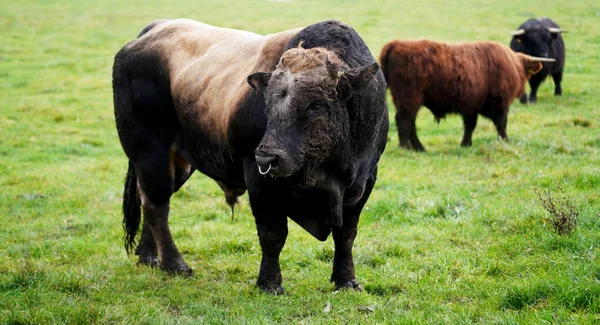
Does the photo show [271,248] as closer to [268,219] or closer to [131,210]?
[268,219]

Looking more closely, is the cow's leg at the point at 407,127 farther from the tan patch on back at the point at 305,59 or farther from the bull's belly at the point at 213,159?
the tan patch on back at the point at 305,59

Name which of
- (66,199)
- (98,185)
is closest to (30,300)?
(66,199)

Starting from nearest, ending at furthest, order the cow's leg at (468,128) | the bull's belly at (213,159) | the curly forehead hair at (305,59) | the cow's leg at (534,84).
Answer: the curly forehead hair at (305,59)
the bull's belly at (213,159)
the cow's leg at (468,128)
the cow's leg at (534,84)

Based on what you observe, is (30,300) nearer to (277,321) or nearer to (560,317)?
(277,321)

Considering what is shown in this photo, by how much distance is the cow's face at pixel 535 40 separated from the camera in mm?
→ 16656

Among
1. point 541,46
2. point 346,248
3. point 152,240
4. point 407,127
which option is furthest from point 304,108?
point 541,46

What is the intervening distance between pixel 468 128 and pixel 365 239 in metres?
5.89

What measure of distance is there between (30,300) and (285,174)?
2211 millimetres

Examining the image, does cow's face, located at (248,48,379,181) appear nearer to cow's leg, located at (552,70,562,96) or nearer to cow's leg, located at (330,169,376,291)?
cow's leg, located at (330,169,376,291)

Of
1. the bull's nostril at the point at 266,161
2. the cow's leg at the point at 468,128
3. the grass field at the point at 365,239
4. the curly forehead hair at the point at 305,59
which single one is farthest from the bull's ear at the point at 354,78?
the cow's leg at the point at 468,128

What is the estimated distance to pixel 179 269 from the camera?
6.10m

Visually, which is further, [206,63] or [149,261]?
[149,261]

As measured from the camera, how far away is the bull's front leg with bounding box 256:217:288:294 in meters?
4.97

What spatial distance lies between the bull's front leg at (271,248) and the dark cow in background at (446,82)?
703 centimetres
